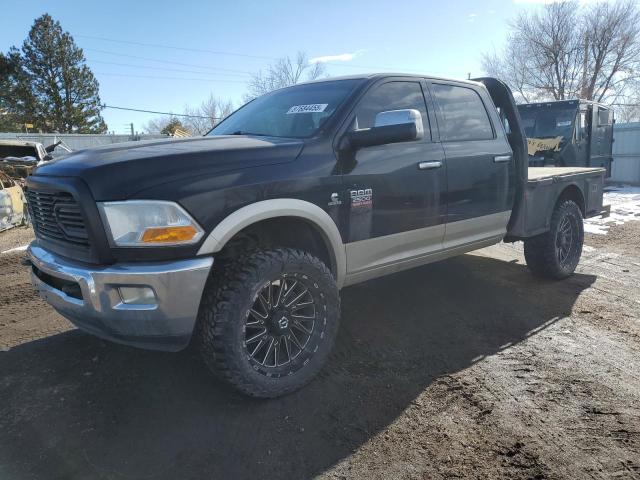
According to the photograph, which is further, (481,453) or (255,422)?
(255,422)

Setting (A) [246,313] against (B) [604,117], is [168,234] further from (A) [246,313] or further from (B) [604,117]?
(B) [604,117]

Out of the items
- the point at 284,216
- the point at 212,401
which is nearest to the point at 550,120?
the point at 284,216

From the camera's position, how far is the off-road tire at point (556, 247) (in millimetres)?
5191

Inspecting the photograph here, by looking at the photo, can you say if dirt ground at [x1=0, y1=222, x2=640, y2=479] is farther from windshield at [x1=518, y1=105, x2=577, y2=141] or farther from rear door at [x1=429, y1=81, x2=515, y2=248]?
windshield at [x1=518, y1=105, x2=577, y2=141]

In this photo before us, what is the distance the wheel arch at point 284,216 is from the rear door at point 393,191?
0.34 ft

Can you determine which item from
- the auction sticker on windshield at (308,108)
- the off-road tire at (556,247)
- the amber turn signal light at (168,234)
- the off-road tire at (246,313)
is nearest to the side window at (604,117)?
the off-road tire at (556,247)

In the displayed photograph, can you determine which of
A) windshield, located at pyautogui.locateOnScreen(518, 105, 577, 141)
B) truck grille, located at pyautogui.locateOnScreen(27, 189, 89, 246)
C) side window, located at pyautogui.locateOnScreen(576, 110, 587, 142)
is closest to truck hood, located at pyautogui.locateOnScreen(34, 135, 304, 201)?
truck grille, located at pyautogui.locateOnScreen(27, 189, 89, 246)

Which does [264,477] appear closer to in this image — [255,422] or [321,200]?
[255,422]

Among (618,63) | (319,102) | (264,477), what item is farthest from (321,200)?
(618,63)

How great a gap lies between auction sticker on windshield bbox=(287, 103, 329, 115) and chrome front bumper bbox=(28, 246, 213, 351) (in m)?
1.49

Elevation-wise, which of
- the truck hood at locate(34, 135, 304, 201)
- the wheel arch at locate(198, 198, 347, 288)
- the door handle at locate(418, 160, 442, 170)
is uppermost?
the truck hood at locate(34, 135, 304, 201)

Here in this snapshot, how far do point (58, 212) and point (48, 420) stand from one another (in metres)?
1.17

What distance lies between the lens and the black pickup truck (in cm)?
253

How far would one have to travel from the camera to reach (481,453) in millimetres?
2471
